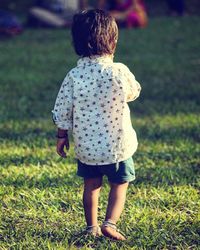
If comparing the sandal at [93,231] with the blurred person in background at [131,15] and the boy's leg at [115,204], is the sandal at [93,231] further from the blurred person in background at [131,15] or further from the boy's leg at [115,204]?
the blurred person in background at [131,15]

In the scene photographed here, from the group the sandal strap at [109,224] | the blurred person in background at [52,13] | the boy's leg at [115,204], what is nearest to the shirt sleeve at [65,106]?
the boy's leg at [115,204]

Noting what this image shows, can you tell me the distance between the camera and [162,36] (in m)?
11.8

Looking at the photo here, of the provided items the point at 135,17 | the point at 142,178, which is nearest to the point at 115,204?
the point at 142,178

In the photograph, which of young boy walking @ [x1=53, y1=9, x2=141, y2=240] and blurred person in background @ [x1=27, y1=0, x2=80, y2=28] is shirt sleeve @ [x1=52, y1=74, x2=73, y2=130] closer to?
young boy walking @ [x1=53, y1=9, x2=141, y2=240]

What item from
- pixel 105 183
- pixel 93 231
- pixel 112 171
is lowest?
pixel 105 183

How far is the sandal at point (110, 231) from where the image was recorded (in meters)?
3.10

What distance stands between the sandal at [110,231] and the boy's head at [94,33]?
879mm

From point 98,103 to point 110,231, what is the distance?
0.66 m

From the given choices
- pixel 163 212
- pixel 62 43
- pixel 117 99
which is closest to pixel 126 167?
pixel 117 99

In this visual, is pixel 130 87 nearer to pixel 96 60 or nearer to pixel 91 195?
pixel 96 60

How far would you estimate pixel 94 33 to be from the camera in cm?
298

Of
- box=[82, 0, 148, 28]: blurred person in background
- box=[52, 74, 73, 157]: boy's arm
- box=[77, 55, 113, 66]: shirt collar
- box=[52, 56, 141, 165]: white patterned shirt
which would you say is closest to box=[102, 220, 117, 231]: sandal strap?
box=[52, 56, 141, 165]: white patterned shirt

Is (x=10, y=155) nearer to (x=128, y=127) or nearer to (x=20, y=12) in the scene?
(x=128, y=127)

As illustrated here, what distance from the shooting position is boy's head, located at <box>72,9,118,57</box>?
2.99 metres
